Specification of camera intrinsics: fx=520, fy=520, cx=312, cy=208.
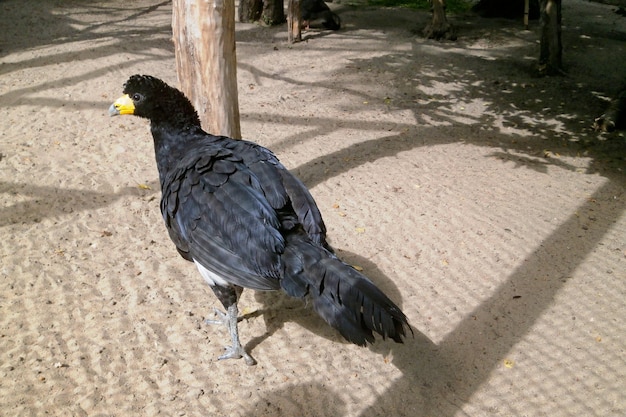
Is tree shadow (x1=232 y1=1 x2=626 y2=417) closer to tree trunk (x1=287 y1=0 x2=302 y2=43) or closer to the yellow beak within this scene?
the yellow beak

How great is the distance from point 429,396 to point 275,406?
0.82 m

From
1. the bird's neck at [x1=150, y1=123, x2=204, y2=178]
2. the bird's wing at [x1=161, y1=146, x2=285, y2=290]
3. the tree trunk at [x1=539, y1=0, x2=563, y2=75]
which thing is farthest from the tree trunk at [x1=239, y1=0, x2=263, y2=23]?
the bird's wing at [x1=161, y1=146, x2=285, y2=290]

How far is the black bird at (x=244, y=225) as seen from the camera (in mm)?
2363

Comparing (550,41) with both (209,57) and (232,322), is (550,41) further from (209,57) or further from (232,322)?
(232,322)

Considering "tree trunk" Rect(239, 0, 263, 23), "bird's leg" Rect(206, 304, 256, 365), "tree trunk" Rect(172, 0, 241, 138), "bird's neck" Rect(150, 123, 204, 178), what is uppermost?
"tree trunk" Rect(239, 0, 263, 23)

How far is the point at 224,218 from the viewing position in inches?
106

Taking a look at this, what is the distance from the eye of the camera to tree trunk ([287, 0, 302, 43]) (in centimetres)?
923

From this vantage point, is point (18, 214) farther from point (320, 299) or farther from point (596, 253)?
point (596, 253)

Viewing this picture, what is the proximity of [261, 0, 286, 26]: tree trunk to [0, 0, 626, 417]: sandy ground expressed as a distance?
10.5 feet

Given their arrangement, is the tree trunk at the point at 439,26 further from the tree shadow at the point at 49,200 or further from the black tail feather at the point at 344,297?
the black tail feather at the point at 344,297

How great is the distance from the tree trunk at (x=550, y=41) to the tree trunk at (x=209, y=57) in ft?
20.2

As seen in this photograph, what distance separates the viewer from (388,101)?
702cm

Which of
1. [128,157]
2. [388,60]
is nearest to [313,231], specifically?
[128,157]

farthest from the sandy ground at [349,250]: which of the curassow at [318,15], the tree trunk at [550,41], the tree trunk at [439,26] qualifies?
the curassow at [318,15]
